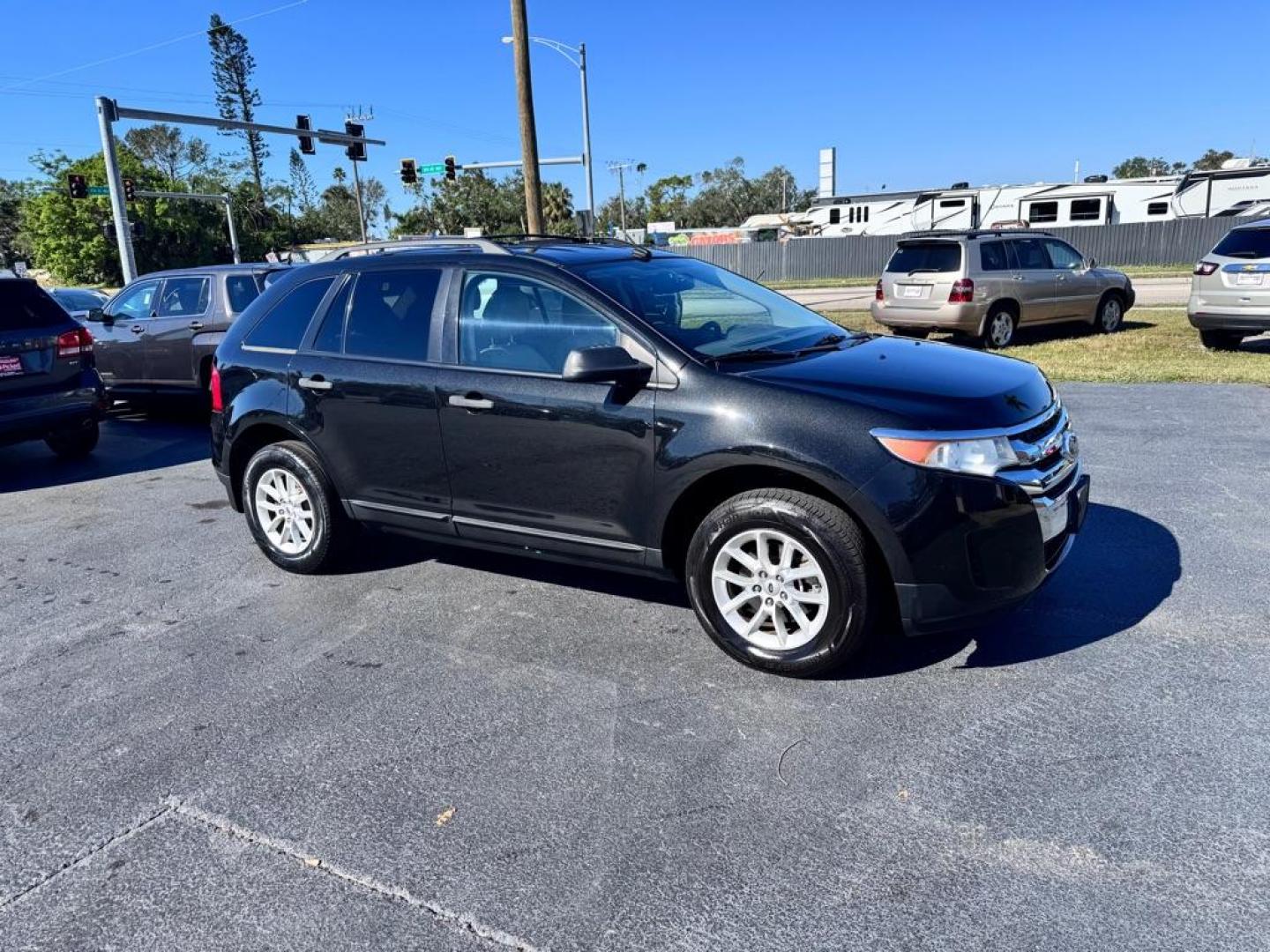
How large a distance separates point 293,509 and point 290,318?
108cm

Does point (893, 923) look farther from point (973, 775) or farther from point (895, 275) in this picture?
point (895, 275)

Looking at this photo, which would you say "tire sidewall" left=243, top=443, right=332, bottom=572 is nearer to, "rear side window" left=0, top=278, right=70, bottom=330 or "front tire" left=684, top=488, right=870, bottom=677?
"front tire" left=684, top=488, right=870, bottom=677

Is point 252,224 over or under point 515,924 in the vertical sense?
over

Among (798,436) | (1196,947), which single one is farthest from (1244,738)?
(798,436)

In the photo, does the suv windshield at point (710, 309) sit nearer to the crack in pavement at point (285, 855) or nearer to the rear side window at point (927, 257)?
the crack in pavement at point (285, 855)

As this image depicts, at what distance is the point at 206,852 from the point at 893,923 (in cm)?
203

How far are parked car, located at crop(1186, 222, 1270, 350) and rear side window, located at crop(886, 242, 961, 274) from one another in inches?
124

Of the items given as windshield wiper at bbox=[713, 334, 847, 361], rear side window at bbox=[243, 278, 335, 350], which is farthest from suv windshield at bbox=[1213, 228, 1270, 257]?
rear side window at bbox=[243, 278, 335, 350]

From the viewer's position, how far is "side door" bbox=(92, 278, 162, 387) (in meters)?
10.5

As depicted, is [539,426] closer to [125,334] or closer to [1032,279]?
[125,334]

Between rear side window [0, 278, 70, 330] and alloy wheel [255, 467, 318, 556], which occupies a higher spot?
rear side window [0, 278, 70, 330]

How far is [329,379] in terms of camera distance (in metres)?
4.92

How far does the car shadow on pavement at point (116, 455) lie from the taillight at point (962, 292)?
10080mm

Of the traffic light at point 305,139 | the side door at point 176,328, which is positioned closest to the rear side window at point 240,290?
the side door at point 176,328
